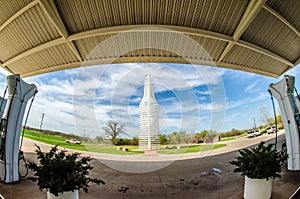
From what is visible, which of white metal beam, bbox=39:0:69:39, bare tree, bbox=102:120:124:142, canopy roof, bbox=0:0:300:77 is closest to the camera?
bare tree, bbox=102:120:124:142

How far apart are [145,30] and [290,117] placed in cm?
241

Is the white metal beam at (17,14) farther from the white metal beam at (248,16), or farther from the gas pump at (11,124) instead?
the white metal beam at (248,16)

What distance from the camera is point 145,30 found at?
10.0ft

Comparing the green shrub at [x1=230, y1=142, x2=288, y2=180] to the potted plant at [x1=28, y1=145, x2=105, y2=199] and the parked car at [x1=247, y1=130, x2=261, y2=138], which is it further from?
the potted plant at [x1=28, y1=145, x2=105, y2=199]

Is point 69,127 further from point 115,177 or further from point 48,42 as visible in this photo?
point 48,42

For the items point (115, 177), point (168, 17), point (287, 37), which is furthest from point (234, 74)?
point (115, 177)

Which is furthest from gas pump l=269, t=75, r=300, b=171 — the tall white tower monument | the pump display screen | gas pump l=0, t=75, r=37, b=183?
the pump display screen

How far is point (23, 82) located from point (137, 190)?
1.61 metres

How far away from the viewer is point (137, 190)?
1.99 metres

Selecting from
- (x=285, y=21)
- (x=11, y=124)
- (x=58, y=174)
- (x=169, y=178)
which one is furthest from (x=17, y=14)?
(x=285, y=21)

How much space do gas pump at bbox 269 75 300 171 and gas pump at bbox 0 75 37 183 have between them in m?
2.28

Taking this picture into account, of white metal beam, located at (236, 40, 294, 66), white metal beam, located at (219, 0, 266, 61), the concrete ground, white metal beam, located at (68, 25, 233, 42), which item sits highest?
white metal beam, located at (219, 0, 266, 61)

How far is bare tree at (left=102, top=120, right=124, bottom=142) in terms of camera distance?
1897mm

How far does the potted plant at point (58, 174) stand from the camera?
121 cm
